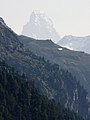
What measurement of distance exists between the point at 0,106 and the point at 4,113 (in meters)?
5.78

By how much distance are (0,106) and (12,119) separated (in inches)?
304

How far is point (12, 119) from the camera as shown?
198375 millimetres

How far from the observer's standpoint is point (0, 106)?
7849 inches

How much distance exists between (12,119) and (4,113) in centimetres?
575

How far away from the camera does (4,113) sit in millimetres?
194625
